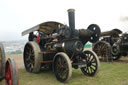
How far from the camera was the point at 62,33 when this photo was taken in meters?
5.54

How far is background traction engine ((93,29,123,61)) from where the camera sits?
9.71 m

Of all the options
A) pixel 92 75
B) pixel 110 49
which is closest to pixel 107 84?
pixel 92 75

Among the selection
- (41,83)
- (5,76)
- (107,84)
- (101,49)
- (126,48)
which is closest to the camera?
(5,76)

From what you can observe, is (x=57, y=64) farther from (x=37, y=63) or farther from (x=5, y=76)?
(x=5, y=76)

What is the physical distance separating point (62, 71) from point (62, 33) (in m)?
1.38

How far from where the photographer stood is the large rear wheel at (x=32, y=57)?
642 centimetres

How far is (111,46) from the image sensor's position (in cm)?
1102

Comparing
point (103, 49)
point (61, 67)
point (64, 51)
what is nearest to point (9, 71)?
point (61, 67)

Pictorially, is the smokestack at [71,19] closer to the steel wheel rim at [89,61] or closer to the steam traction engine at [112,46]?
the steel wheel rim at [89,61]

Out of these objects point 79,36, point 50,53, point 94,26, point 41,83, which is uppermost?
point 94,26

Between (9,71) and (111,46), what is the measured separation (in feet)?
29.2

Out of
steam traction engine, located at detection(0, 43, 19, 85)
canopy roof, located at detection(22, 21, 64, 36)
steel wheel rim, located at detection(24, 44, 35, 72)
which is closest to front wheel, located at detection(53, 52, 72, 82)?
steel wheel rim, located at detection(24, 44, 35, 72)

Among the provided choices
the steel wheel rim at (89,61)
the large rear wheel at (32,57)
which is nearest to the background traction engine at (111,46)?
the steel wheel rim at (89,61)

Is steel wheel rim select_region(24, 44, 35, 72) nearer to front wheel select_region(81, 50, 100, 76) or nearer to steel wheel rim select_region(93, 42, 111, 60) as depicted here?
front wheel select_region(81, 50, 100, 76)
